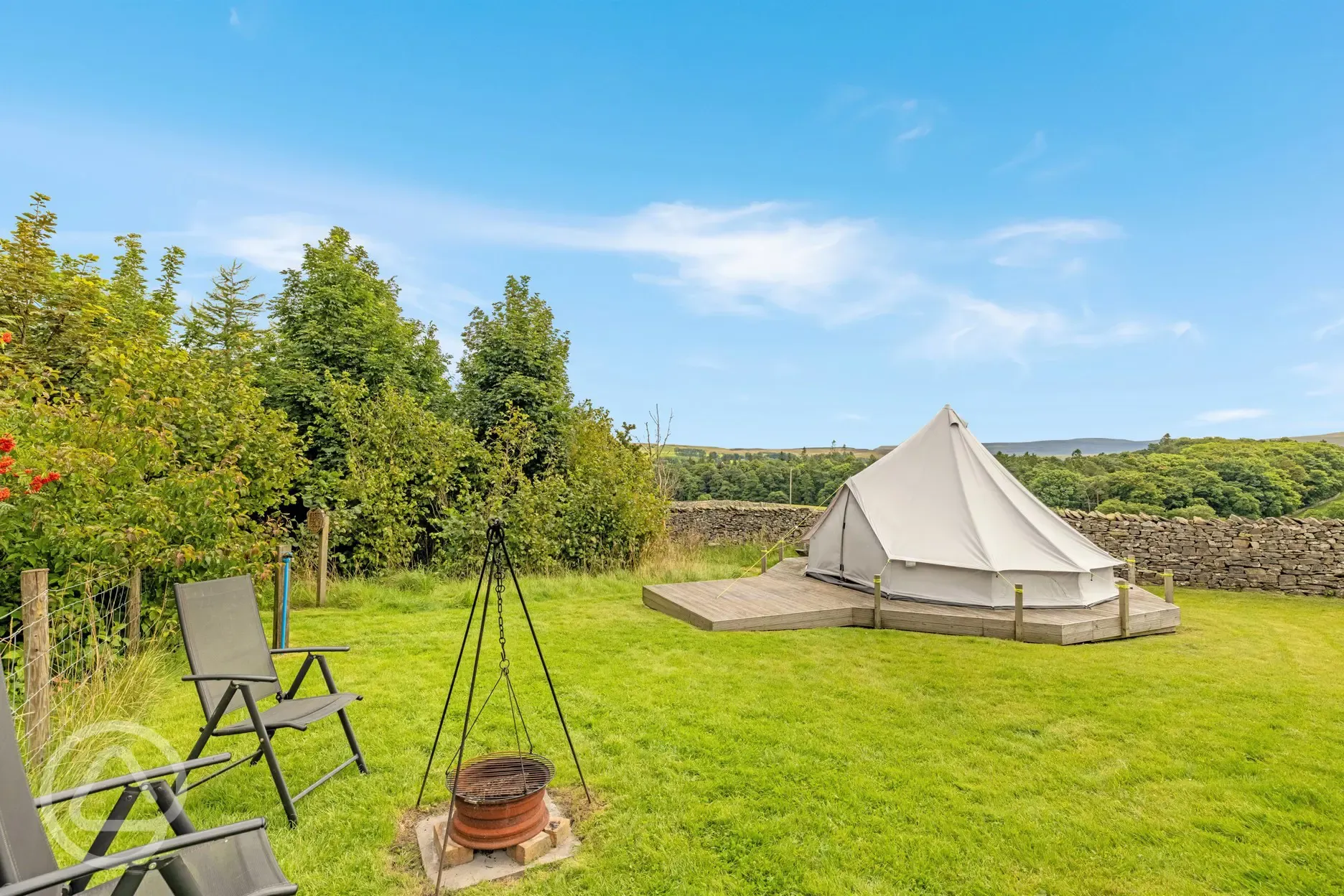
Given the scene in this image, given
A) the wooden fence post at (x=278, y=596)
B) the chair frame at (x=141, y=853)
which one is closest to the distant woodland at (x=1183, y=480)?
the wooden fence post at (x=278, y=596)

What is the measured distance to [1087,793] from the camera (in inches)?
128

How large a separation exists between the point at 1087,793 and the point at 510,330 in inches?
450

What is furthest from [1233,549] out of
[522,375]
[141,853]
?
[141,853]

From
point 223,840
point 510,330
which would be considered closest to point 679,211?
point 510,330

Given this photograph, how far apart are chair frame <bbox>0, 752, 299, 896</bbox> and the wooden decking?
5.37 meters

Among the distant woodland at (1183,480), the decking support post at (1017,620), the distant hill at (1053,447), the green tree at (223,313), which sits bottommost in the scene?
the decking support post at (1017,620)

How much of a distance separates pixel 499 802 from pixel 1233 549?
12.8 meters

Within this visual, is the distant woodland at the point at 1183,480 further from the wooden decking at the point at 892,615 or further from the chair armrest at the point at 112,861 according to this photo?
the chair armrest at the point at 112,861

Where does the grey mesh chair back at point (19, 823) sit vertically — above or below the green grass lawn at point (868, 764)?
above

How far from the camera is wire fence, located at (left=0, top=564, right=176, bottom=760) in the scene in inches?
120

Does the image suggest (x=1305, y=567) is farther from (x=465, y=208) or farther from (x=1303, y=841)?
(x=465, y=208)

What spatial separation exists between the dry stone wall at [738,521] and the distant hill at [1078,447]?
9495 mm

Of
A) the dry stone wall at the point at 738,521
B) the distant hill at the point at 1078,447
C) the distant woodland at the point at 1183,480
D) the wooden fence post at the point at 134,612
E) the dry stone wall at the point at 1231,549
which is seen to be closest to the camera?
the wooden fence post at the point at 134,612

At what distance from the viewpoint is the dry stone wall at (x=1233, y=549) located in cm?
983
